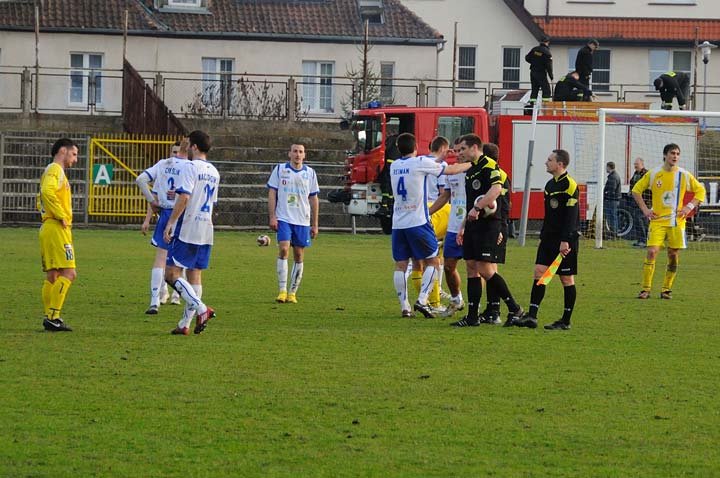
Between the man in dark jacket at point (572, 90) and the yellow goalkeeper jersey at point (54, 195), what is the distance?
25722mm

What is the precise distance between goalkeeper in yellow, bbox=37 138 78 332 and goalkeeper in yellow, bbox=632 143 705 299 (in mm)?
8237

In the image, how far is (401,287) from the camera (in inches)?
576

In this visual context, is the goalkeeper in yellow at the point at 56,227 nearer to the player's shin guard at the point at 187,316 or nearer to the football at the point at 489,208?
the player's shin guard at the point at 187,316

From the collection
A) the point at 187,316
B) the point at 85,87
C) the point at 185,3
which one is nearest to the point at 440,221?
the point at 187,316

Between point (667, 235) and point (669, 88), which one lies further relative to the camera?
point (669, 88)

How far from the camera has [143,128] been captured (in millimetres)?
39125

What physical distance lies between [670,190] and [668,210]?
26 centimetres

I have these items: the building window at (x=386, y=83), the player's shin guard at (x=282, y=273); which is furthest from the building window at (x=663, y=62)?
the player's shin guard at (x=282, y=273)

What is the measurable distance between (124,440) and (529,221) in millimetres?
28751

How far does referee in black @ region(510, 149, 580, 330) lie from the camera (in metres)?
13.4

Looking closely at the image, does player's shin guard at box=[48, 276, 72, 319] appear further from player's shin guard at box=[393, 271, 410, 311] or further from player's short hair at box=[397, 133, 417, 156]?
player's short hair at box=[397, 133, 417, 156]

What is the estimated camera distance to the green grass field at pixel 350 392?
295 inches

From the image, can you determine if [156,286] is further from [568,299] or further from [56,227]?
[568,299]

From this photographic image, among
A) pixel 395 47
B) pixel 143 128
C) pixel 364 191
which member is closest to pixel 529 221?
pixel 364 191
